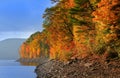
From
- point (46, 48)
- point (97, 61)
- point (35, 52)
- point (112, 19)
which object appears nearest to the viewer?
point (112, 19)

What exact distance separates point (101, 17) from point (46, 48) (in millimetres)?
128347

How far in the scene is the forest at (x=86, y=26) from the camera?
132ft

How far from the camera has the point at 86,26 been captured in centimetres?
5038

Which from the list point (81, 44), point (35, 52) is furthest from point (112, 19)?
point (35, 52)

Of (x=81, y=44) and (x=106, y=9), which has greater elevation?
(x=106, y=9)

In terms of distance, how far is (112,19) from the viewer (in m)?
39.5

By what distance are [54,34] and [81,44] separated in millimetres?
→ 15968

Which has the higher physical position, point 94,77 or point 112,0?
point 112,0

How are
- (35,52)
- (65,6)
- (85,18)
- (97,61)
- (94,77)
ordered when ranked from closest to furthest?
(94,77) → (97,61) → (85,18) → (65,6) → (35,52)

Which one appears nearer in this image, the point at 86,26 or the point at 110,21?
the point at 110,21

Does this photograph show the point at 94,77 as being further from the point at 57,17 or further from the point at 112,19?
the point at 57,17

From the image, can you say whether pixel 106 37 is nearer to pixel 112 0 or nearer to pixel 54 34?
pixel 112 0

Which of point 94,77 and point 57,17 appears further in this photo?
point 57,17

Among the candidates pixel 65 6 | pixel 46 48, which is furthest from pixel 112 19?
pixel 46 48
